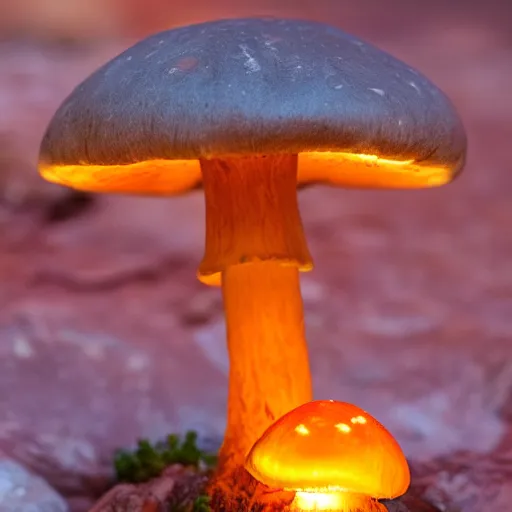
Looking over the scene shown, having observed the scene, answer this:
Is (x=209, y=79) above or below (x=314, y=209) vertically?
above

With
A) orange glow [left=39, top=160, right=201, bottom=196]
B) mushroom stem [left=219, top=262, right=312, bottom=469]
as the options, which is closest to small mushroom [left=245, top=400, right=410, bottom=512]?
mushroom stem [left=219, top=262, right=312, bottom=469]

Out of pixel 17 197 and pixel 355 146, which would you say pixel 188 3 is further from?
pixel 355 146

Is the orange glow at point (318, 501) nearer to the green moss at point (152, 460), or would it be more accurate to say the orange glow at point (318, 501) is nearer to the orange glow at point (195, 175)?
the green moss at point (152, 460)

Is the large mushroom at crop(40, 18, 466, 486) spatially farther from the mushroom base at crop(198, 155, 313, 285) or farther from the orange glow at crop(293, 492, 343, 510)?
the orange glow at crop(293, 492, 343, 510)

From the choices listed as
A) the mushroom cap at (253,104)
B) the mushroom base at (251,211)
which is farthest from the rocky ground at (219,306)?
the mushroom cap at (253,104)

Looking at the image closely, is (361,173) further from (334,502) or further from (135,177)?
(334,502)

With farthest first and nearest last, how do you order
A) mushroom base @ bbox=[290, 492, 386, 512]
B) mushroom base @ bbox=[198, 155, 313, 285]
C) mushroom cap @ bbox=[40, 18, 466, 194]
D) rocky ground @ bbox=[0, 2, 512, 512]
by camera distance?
rocky ground @ bbox=[0, 2, 512, 512]
mushroom base @ bbox=[198, 155, 313, 285]
mushroom base @ bbox=[290, 492, 386, 512]
mushroom cap @ bbox=[40, 18, 466, 194]

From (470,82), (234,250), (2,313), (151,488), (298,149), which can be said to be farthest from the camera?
(470,82)

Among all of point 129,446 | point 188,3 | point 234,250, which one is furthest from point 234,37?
point 188,3
